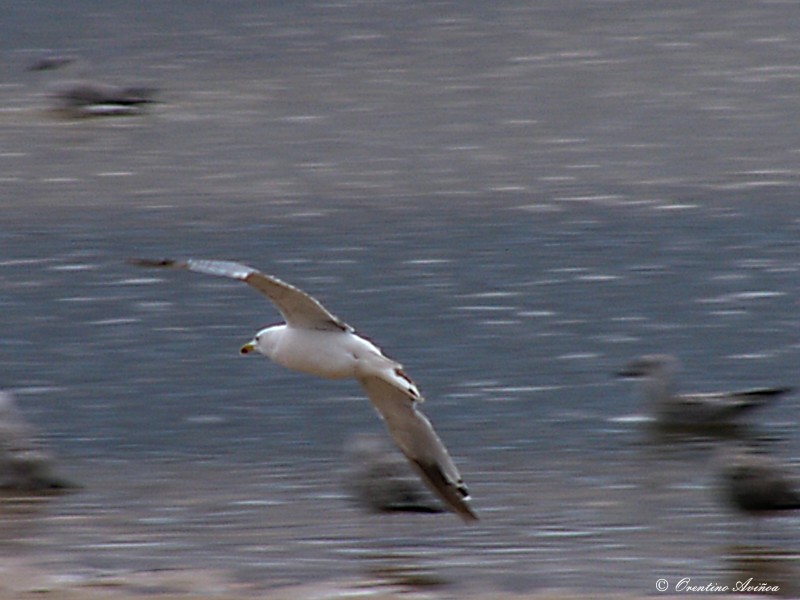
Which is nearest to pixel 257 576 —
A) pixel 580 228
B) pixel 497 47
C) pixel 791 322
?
pixel 791 322

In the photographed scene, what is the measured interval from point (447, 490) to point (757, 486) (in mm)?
1432

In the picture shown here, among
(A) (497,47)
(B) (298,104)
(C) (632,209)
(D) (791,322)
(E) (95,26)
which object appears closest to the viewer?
(D) (791,322)

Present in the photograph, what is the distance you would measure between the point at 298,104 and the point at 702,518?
9635 millimetres

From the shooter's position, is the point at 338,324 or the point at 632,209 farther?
the point at 632,209

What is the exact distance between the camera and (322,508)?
28.5ft

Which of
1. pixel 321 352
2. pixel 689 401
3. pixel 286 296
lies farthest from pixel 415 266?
pixel 286 296

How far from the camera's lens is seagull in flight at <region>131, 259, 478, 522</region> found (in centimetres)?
747

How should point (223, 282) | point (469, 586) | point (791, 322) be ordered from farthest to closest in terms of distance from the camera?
point (223, 282)
point (791, 322)
point (469, 586)

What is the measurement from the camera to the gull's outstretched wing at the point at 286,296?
21.5 feet

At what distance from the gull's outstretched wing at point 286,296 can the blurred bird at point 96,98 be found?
32.6 ft

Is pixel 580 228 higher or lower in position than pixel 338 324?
lower

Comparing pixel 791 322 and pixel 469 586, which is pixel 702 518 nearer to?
pixel 469 586

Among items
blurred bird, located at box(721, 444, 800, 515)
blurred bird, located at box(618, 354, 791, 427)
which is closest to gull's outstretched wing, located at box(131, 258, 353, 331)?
blurred bird, located at box(721, 444, 800, 515)

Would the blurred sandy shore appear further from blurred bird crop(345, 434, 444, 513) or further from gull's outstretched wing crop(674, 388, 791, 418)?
gull's outstretched wing crop(674, 388, 791, 418)
